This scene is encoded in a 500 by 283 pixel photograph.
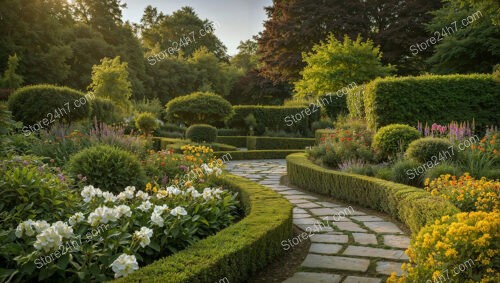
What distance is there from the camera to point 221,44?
48094 mm

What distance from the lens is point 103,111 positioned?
1563 centimetres

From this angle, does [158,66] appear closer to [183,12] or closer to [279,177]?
[183,12]

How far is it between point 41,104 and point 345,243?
8933mm

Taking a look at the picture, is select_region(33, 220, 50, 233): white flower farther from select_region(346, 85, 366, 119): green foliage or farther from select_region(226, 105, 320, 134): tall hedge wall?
select_region(226, 105, 320, 134): tall hedge wall

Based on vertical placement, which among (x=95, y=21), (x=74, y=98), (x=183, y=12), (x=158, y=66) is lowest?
(x=74, y=98)

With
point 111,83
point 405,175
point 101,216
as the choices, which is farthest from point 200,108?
point 101,216

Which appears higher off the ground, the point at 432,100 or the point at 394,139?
the point at 432,100

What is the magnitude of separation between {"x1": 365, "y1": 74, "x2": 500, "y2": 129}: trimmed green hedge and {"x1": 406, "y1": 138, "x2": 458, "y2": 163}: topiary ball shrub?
2.97 meters

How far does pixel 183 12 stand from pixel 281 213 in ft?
150

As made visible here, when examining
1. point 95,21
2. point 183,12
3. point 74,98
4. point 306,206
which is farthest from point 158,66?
point 306,206

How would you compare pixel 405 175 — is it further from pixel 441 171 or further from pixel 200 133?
pixel 200 133

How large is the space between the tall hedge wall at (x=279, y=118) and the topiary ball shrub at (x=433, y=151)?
1254cm

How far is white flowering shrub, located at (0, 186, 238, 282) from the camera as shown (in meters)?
2.47

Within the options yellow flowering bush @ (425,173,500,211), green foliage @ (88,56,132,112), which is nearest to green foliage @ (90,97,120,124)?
green foliage @ (88,56,132,112)
